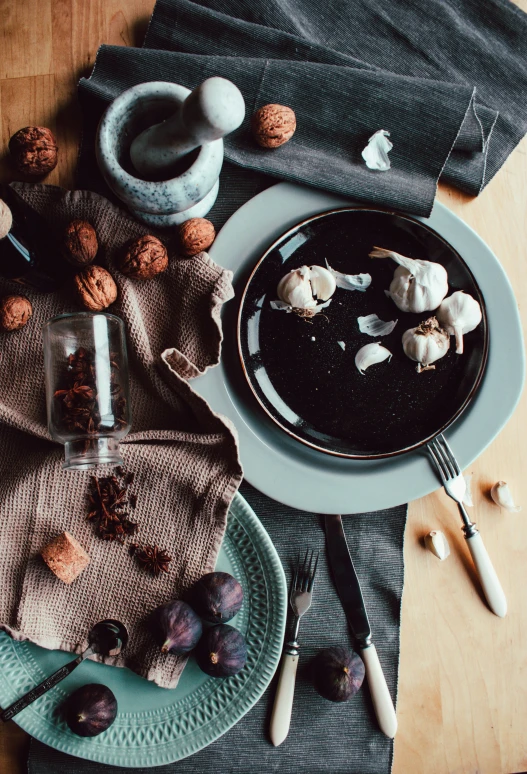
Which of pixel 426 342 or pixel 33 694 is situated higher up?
pixel 426 342

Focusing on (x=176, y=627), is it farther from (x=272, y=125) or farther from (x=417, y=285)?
(x=272, y=125)

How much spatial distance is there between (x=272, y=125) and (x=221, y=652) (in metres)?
0.73

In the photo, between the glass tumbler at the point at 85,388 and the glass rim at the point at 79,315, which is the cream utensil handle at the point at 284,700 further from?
the glass rim at the point at 79,315

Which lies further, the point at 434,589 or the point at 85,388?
the point at 434,589

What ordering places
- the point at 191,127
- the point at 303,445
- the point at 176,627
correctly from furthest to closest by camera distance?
1. the point at 303,445
2. the point at 176,627
3. the point at 191,127

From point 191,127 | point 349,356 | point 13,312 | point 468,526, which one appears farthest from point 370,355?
point 13,312

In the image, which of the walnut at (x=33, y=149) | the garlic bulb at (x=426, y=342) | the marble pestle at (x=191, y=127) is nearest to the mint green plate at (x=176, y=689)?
the garlic bulb at (x=426, y=342)

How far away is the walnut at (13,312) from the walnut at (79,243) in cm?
9

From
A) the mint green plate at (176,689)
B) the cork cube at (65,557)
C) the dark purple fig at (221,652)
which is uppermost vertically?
the cork cube at (65,557)

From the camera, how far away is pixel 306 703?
91cm

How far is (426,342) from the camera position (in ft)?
2.90

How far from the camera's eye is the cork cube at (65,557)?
0.83 metres

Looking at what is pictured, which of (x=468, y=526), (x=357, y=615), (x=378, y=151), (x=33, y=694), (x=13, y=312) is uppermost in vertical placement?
(x=378, y=151)

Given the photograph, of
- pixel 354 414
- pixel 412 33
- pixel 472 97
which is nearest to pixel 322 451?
pixel 354 414
